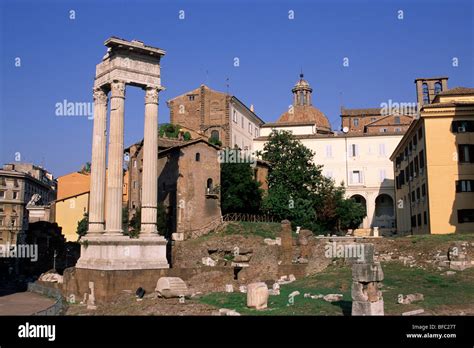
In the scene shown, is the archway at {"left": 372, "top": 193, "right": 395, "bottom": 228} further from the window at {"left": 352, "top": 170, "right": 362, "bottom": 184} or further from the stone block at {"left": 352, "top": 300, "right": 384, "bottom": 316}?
the stone block at {"left": 352, "top": 300, "right": 384, "bottom": 316}

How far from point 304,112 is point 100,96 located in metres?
50.3

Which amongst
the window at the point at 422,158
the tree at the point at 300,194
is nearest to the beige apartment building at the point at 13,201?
the tree at the point at 300,194

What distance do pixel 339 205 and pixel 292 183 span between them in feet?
16.2

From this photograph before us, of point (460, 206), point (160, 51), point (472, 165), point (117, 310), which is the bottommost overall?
point (117, 310)

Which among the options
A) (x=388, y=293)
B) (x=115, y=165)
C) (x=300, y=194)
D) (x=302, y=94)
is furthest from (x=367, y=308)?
(x=302, y=94)

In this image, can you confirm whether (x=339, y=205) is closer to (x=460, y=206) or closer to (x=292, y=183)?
(x=292, y=183)

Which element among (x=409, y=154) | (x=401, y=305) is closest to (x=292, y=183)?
(x=409, y=154)

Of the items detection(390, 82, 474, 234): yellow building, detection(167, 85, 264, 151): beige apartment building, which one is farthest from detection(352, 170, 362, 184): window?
detection(390, 82, 474, 234): yellow building

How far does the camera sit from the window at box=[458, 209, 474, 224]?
31.6m

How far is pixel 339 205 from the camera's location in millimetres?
46500

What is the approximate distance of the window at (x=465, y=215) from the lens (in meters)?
31.6

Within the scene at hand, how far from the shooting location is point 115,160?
24.0 meters

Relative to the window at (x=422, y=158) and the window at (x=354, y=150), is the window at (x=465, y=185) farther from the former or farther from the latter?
the window at (x=354, y=150)
